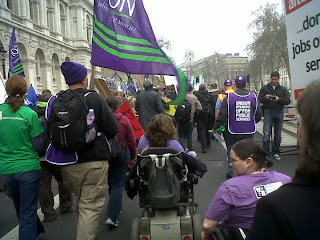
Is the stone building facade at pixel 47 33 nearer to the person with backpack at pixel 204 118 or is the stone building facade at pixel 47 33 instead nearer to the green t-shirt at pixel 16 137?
the person with backpack at pixel 204 118

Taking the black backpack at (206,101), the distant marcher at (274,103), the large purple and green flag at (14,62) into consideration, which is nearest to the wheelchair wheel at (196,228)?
the distant marcher at (274,103)

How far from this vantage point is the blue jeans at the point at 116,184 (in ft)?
12.1

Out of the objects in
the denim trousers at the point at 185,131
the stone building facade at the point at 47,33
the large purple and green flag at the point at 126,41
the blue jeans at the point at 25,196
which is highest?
the stone building facade at the point at 47,33

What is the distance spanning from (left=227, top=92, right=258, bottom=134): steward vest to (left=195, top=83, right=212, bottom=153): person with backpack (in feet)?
9.78

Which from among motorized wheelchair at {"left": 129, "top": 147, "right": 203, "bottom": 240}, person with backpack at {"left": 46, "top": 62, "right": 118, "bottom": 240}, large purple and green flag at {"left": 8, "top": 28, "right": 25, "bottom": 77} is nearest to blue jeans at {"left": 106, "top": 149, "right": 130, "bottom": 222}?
person with backpack at {"left": 46, "top": 62, "right": 118, "bottom": 240}

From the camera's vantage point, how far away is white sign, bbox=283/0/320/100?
224 centimetres

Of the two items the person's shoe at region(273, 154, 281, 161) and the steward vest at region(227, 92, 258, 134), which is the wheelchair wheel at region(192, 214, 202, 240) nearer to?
the steward vest at region(227, 92, 258, 134)

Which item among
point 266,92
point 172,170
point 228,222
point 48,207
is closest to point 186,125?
point 266,92

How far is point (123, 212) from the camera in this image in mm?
4293

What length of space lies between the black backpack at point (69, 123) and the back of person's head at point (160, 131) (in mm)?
703

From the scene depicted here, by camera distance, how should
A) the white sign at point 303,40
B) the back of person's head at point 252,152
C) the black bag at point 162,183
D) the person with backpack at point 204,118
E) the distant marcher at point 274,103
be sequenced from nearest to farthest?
the white sign at point 303,40 < the back of person's head at point 252,152 < the black bag at point 162,183 < the distant marcher at point 274,103 < the person with backpack at point 204,118

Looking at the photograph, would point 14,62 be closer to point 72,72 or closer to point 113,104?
point 113,104

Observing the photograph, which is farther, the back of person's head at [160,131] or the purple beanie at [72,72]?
the back of person's head at [160,131]

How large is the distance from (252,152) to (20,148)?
7.38 ft
